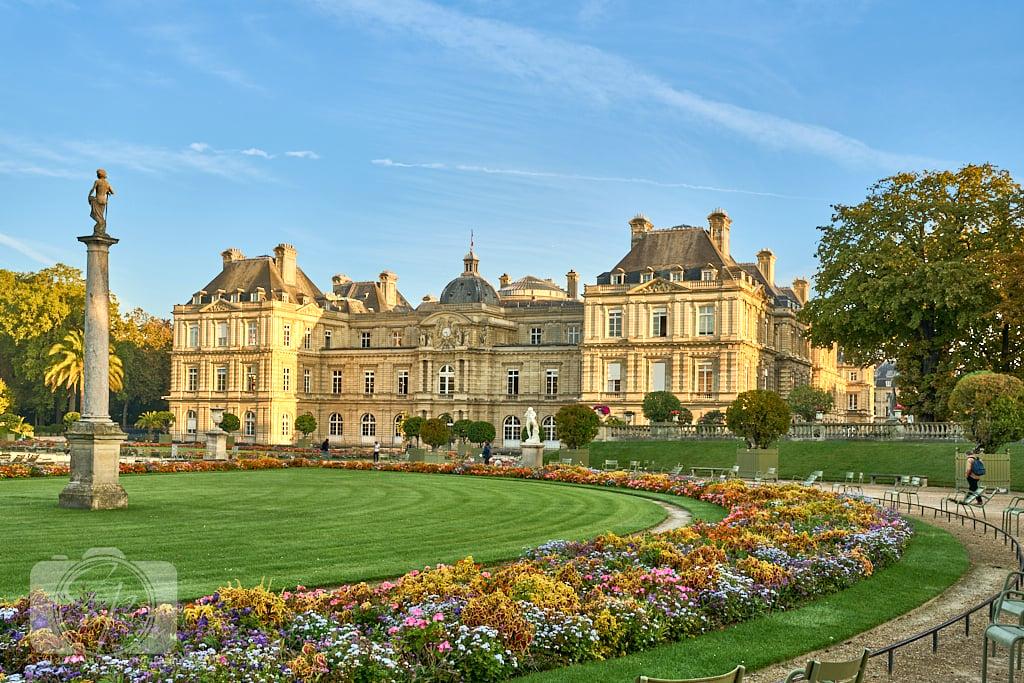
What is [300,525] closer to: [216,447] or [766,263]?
[216,447]

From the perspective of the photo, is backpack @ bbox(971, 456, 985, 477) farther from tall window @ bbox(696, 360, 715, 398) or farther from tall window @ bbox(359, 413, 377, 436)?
tall window @ bbox(359, 413, 377, 436)

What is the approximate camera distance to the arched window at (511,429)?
2913 inches

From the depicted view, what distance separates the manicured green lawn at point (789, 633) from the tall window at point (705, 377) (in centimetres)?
4707

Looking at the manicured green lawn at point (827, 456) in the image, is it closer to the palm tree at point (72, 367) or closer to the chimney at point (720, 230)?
the chimney at point (720, 230)

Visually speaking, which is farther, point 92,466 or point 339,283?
point 339,283

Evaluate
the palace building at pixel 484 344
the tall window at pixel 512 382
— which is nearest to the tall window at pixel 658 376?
the palace building at pixel 484 344

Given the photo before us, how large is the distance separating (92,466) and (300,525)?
209 inches

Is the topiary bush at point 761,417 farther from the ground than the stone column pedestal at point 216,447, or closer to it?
farther from the ground

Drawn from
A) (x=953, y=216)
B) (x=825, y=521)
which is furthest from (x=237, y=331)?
(x=825, y=521)

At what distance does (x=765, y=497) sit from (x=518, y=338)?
5318 cm

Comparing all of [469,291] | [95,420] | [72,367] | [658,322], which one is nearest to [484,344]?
[469,291]

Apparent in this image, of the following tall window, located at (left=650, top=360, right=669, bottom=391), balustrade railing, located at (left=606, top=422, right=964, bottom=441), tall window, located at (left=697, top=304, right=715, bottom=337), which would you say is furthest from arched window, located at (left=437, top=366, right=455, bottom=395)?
balustrade railing, located at (left=606, top=422, right=964, bottom=441)

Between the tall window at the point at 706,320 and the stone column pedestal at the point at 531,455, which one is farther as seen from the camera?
the tall window at the point at 706,320

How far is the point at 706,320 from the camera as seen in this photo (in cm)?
6431
